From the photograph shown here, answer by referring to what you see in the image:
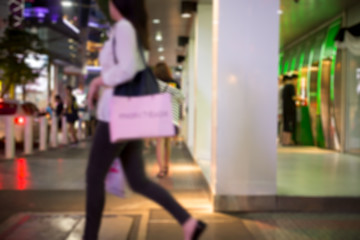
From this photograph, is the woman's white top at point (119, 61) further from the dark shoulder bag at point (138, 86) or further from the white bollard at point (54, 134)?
the white bollard at point (54, 134)

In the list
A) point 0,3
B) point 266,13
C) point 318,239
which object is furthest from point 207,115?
point 0,3

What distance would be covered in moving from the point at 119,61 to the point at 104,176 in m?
0.80

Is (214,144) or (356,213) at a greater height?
(214,144)

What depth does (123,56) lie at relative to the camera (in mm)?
2732

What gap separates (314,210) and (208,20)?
5705mm

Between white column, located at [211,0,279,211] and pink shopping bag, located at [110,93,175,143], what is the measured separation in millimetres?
2229

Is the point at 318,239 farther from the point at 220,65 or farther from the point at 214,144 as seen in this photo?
the point at 220,65

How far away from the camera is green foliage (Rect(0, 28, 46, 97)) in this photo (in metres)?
21.9

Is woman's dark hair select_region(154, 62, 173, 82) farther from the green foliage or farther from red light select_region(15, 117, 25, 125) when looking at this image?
the green foliage

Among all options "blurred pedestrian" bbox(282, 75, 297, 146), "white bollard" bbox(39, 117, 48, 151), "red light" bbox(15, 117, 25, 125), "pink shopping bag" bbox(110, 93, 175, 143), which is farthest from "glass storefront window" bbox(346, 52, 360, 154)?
"pink shopping bag" bbox(110, 93, 175, 143)

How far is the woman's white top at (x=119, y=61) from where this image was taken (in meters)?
2.72

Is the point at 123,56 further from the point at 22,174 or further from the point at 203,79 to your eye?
the point at 203,79

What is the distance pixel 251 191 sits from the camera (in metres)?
4.95

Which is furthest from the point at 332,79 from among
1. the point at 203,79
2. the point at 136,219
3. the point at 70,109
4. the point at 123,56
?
the point at 123,56
